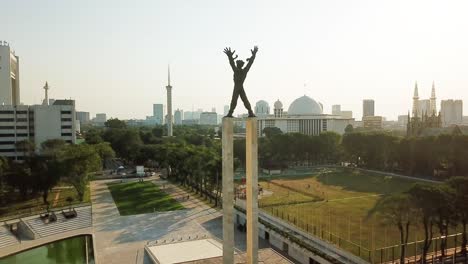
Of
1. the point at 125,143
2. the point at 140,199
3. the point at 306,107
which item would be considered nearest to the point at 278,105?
the point at 306,107

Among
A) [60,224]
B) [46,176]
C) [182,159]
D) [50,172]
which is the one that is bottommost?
[60,224]

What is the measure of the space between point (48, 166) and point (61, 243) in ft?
47.0

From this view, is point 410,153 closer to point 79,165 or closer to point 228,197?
point 79,165

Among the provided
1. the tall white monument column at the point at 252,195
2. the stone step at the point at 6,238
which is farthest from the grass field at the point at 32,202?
the tall white monument column at the point at 252,195

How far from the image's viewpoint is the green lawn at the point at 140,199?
41469mm

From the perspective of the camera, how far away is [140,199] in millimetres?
46250

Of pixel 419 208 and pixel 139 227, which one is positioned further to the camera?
pixel 139 227

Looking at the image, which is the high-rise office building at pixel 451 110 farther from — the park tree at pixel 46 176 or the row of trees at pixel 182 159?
the park tree at pixel 46 176

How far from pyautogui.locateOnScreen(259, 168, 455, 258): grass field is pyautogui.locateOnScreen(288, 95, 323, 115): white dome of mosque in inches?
2074

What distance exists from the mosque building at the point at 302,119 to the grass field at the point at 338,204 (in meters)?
48.3

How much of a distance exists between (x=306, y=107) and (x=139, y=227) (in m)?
87.4

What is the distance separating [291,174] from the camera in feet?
204

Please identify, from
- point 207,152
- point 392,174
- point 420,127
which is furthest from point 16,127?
point 420,127

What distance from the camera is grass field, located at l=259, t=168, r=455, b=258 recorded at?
1104 inches
